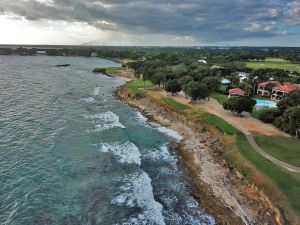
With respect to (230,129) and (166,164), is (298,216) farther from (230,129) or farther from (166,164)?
(230,129)

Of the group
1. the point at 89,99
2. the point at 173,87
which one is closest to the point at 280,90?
the point at 173,87

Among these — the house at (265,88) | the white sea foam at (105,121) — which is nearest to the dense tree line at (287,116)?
the house at (265,88)

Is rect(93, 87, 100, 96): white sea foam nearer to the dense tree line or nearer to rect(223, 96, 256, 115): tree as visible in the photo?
rect(223, 96, 256, 115): tree

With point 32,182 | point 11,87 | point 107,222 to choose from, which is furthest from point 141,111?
point 11,87

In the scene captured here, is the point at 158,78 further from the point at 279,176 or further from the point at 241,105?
the point at 279,176

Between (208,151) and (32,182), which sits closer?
(32,182)

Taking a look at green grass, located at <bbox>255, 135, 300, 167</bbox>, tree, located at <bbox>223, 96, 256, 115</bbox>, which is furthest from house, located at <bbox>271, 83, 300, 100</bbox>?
green grass, located at <bbox>255, 135, 300, 167</bbox>
